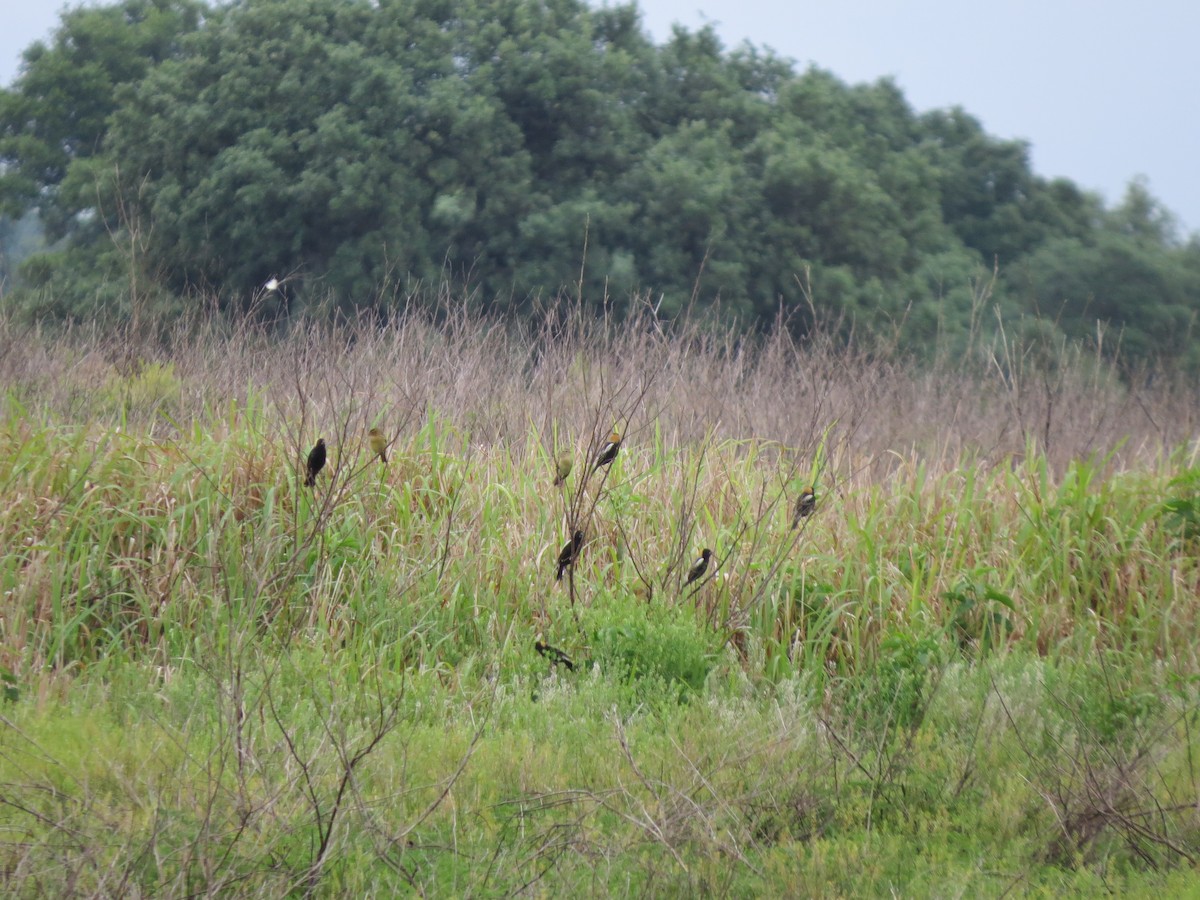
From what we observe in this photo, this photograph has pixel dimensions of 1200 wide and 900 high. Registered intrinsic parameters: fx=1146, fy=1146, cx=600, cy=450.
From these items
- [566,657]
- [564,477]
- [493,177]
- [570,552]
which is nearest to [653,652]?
[566,657]

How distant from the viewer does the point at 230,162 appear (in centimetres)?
1644

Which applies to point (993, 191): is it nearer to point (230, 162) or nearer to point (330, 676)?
point (230, 162)

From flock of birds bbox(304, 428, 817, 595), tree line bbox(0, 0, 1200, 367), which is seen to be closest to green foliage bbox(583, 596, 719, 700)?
flock of birds bbox(304, 428, 817, 595)

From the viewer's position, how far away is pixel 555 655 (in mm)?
4109

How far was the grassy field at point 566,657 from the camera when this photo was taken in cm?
267

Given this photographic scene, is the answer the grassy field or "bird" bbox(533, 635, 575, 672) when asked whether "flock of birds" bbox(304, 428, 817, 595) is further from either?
"bird" bbox(533, 635, 575, 672)

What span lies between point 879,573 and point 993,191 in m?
18.6

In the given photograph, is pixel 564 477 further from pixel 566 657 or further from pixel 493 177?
pixel 493 177

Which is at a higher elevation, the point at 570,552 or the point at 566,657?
the point at 570,552

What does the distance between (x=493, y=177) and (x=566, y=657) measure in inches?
553

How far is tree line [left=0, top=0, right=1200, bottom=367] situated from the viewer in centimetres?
1658

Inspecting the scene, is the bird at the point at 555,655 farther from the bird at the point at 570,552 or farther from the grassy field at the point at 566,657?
the bird at the point at 570,552

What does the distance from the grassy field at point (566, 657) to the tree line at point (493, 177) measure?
9709 mm

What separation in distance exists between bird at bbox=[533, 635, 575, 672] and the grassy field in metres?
0.03
